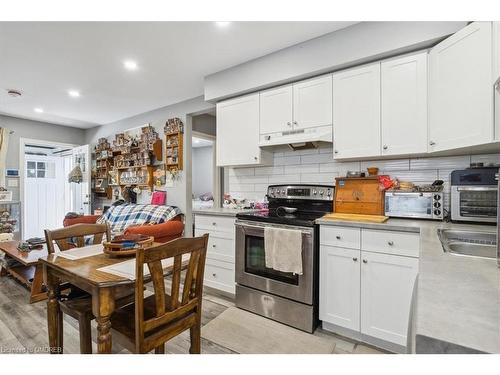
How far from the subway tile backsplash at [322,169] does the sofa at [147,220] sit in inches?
40.1

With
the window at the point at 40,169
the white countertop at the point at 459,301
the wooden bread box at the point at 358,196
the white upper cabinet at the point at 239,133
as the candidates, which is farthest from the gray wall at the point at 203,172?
the white countertop at the point at 459,301

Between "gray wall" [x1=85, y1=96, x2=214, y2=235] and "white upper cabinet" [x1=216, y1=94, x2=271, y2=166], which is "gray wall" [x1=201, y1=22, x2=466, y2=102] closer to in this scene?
"white upper cabinet" [x1=216, y1=94, x2=271, y2=166]

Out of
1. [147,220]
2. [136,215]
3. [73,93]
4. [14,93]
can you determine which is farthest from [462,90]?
[14,93]

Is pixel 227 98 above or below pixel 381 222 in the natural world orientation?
above

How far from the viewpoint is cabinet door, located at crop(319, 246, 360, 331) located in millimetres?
1823

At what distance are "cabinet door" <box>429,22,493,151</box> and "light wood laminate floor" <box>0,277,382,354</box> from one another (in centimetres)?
156

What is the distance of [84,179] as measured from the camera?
5051 mm

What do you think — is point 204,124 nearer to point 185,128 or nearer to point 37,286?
point 185,128

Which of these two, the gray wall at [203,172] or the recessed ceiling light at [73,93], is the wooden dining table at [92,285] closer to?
the recessed ceiling light at [73,93]

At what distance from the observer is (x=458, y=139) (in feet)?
5.39

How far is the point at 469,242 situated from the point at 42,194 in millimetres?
6817
